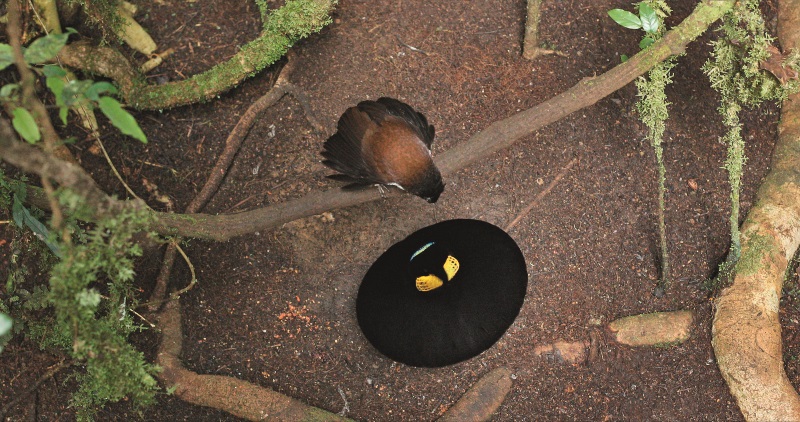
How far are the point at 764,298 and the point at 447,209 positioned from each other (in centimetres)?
147

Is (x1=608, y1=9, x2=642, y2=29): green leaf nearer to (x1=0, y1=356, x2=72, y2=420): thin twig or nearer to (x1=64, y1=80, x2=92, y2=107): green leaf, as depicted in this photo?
(x1=64, y1=80, x2=92, y2=107): green leaf

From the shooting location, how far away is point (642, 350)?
266cm

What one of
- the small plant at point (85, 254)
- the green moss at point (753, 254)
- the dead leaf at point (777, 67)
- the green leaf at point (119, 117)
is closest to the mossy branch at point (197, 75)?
the small plant at point (85, 254)

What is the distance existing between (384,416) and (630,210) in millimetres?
1408

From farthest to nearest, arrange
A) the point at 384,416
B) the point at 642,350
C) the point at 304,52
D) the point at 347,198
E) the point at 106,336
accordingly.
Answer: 1. the point at 304,52
2. the point at 642,350
3. the point at 384,416
4. the point at 347,198
5. the point at 106,336

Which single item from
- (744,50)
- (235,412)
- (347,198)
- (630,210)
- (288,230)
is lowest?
(235,412)

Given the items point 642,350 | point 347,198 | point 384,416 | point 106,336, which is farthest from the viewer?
point 642,350

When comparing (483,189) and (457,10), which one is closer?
(483,189)

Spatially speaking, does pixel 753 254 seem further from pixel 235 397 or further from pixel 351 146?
pixel 235 397

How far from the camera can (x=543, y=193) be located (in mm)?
2715

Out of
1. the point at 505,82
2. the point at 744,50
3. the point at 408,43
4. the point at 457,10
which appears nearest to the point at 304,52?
the point at 408,43

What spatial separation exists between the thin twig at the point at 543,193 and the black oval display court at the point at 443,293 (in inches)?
12.8

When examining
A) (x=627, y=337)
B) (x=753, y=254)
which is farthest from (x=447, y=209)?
(x=753, y=254)

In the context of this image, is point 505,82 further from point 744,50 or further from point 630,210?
point 744,50
